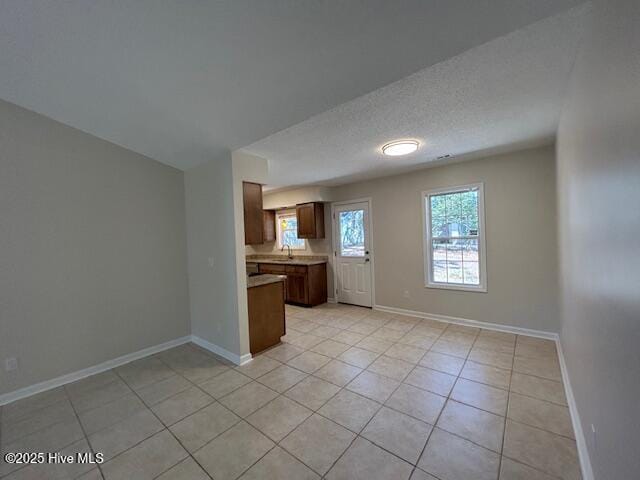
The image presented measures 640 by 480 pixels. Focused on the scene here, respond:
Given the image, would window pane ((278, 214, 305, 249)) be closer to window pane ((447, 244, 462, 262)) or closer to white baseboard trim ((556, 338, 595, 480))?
window pane ((447, 244, 462, 262))

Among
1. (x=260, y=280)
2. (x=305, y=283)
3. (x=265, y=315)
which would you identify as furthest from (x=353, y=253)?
(x=265, y=315)

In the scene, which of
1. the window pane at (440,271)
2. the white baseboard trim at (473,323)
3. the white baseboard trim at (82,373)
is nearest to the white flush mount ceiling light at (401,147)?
the window pane at (440,271)

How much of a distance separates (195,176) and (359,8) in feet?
9.19

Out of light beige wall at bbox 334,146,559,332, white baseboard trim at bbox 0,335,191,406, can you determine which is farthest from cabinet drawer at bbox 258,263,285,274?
light beige wall at bbox 334,146,559,332

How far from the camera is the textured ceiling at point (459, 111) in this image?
1.44m

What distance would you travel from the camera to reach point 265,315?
10.5ft

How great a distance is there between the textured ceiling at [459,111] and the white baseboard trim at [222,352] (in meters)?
2.32

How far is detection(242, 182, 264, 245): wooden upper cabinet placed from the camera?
3.05 metres

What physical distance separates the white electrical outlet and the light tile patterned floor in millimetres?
310

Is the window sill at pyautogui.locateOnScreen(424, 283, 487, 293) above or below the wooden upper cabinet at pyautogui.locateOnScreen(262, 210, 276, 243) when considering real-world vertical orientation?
below

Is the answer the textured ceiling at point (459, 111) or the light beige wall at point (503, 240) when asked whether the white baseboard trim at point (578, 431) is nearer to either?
the light beige wall at point (503, 240)

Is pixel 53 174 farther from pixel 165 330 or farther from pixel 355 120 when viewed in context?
pixel 355 120

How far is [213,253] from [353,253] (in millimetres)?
2642

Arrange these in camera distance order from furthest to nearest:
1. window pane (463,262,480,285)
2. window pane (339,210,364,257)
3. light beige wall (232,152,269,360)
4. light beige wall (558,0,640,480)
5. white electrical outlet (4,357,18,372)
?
window pane (339,210,364,257)
window pane (463,262,480,285)
light beige wall (232,152,269,360)
white electrical outlet (4,357,18,372)
light beige wall (558,0,640,480)
